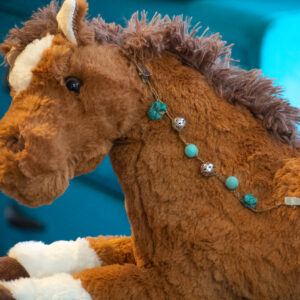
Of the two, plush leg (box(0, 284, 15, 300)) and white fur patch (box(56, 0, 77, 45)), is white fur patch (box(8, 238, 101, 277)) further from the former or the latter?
white fur patch (box(56, 0, 77, 45))

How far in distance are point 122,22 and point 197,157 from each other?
2.25 ft

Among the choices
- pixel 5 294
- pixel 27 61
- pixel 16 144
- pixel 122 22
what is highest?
pixel 122 22

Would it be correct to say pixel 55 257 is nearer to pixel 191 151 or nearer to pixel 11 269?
pixel 11 269

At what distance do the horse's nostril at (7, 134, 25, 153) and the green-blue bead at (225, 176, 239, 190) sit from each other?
10.3 inches

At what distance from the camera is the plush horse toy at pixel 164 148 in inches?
20.0

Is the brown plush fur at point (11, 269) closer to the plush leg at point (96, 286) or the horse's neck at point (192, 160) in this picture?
the plush leg at point (96, 286)

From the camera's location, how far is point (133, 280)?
0.55 m

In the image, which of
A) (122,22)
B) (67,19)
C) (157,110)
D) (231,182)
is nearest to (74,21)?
(67,19)

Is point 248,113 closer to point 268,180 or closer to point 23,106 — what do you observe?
point 268,180

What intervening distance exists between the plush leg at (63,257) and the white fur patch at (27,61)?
10.2 inches

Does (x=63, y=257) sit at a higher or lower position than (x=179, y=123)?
lower

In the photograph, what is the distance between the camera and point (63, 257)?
2.10 feet

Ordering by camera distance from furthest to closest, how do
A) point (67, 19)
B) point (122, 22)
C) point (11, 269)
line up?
point (122, 22) < point (11, 269) < point (67, 19)

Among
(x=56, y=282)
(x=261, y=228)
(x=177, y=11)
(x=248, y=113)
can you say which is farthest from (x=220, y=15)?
(x=56, y=282)
